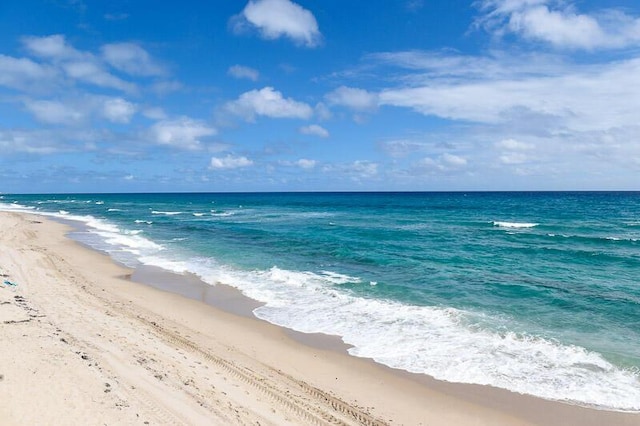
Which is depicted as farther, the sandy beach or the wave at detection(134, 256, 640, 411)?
the wave at detection(134, 256, 640, 411)

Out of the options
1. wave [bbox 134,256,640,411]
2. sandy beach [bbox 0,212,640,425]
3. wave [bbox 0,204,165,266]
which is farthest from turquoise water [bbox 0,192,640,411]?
sandy beach [bbox 0,212,640,425]

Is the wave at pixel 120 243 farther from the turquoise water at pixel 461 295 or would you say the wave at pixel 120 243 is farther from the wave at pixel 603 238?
the wave at pixel 603 238

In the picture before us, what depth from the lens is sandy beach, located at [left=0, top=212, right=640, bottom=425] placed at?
294 inches

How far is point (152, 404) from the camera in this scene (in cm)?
758

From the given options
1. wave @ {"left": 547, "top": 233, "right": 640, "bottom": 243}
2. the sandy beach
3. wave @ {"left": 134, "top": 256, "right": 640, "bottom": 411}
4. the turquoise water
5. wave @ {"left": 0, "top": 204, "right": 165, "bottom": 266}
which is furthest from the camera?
wave @ {"left": 547, "top": 233, "right": 640, "bottom": 243}

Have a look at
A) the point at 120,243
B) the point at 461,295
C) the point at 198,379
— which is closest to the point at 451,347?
the point at 461,295

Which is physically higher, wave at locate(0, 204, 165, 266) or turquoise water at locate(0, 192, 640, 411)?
wave at locate(0, 204, 165, 266)

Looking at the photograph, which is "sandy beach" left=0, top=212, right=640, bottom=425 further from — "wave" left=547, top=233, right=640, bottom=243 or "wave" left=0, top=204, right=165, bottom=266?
"wave" left=547, top=233, right=640, bottom=243

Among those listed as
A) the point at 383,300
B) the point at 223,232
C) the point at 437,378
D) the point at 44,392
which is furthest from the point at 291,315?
the point at 223,232

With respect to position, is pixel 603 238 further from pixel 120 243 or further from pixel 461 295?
pixel 120 243

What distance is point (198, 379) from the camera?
9039 mm

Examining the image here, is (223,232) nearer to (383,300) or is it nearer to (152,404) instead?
(383,300)

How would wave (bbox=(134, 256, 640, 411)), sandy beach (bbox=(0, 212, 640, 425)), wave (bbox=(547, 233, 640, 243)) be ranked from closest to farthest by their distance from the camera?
sandy beach (bbox=(0, 212, 640, 425)) < wave (bbox=(134, 256, 640, 411)) < wave (bbox=(547, 233, 640, 243))

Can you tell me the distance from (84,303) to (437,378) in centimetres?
1224
